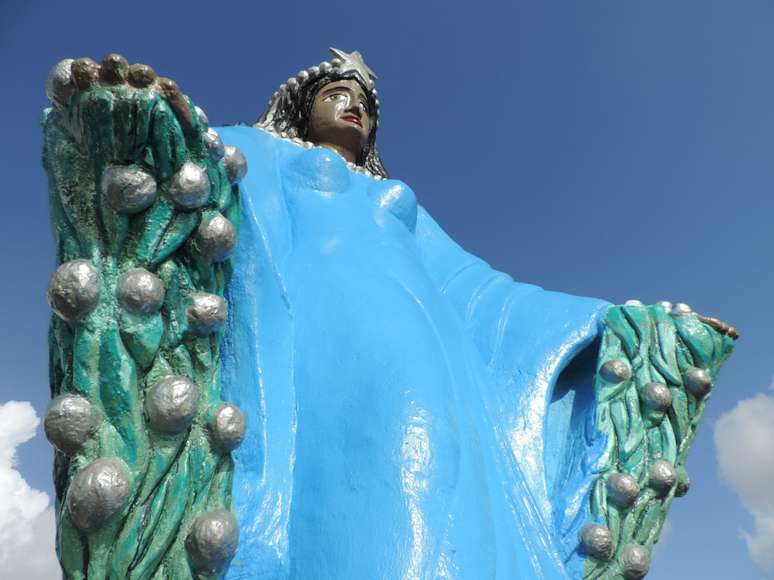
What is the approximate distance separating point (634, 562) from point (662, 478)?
10.5 inches

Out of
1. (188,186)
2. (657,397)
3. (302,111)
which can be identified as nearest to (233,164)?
Answer: (188,186)

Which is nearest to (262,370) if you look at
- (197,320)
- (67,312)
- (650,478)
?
(197,320)

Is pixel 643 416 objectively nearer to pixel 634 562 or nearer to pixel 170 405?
pixel 634 562

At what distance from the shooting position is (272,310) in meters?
1.89

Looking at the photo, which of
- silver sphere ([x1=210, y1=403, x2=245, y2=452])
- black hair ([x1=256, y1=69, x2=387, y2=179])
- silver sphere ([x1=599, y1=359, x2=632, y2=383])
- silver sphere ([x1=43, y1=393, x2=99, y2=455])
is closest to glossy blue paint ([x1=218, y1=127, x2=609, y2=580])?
silver sphere ([x1=599, y1=359, x2=632, y2=383])

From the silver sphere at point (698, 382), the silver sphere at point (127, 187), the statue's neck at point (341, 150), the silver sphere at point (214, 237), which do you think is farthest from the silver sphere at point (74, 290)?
the statue's neck at point (341, 150)

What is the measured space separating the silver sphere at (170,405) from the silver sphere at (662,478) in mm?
1476

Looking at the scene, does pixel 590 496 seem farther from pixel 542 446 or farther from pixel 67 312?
pixel 67 312

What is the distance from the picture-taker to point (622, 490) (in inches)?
83.0

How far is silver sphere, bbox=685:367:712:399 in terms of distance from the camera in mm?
2318

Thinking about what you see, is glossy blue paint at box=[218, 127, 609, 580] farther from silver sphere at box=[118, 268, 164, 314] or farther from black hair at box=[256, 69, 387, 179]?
black hair at box=[256, 69, 387, 179]

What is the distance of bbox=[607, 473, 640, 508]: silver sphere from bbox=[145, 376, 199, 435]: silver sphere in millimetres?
1325

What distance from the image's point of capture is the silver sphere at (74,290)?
1293 mm

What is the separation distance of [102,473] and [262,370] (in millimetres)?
592
